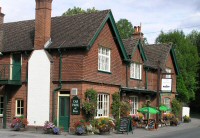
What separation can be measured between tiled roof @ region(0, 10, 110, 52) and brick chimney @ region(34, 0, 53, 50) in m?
0.67

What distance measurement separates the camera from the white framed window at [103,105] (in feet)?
84.9

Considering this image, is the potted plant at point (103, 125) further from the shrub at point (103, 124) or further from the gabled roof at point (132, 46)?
the gabled roof at point (132, 46)

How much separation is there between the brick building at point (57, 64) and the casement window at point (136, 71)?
2.25m

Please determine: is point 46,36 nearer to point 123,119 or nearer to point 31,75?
point 31,75

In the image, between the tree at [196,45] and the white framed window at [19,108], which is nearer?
the white framed window at [19,108]

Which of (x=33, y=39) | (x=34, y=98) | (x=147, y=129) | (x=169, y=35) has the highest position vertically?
(x=169, y=35)

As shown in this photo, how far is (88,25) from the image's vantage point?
2591cm

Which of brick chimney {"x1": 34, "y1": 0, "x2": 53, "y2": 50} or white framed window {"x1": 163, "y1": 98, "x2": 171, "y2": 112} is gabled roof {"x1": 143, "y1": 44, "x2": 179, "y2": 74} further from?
brick chimney {"x1": 34, "y1": 0, "x2": 53, "y2": 50}

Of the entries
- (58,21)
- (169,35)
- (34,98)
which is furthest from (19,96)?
(169,35)

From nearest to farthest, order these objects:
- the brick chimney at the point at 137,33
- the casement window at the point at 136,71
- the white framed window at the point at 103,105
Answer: the white framed window at the point at 103,105 → the casement window at the point at 136,71 → the brick chimney at the point at 137,33

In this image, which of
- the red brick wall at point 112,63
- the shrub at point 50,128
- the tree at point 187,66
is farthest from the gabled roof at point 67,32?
the tree at point 187,66

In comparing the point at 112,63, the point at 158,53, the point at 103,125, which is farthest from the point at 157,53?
the point at 103,125

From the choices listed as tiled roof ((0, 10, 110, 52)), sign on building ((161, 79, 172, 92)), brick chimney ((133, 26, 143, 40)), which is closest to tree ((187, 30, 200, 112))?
brick chimney ((133, 26, 143, 40))

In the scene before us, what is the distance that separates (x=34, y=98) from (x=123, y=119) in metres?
6.13
